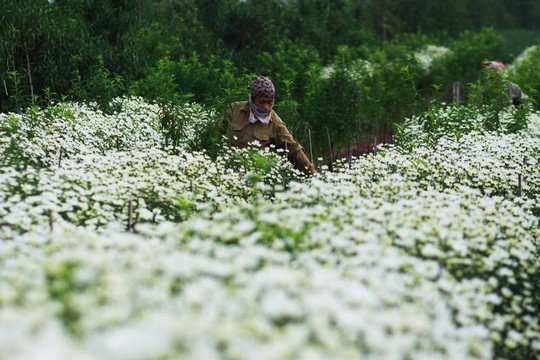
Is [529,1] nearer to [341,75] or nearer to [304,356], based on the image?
[341,75]

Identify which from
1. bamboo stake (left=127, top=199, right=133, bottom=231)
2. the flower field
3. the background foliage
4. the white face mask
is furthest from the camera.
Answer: the background foliage

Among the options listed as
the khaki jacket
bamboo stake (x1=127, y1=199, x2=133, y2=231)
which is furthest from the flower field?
the khaki jacket

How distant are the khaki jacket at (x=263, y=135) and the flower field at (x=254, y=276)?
1.58 m

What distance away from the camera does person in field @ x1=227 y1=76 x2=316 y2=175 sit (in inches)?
333

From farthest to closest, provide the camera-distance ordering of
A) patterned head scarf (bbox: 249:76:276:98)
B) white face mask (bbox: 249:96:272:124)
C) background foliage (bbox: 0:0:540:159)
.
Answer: background foliage (bbox: 0:0:540:159)
white face mask (bbox: 249:96:272:124)
patterned head scarf (bbox: 249:76:276:98)

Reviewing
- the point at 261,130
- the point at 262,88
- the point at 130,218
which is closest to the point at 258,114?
the point at 261,130

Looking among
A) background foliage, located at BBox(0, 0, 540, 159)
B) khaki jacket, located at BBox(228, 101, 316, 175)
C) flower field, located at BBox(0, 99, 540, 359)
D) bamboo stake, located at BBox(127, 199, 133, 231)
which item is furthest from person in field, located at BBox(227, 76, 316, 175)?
bamboo stake, located at BBox(127, 199, 133, 231)

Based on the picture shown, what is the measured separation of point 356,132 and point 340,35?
565 inches

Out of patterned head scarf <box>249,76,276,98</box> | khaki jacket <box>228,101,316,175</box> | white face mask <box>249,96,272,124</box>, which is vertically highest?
patterned head scarf <box>249,76,276,98</box>

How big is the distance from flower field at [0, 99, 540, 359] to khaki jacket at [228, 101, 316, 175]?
1.58m

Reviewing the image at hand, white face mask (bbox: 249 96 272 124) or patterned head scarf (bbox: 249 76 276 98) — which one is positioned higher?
patterned head scarf (bbox: 249 76 276 98)

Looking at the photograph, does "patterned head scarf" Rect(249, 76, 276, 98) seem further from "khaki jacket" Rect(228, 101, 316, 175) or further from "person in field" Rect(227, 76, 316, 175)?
"khaki jacket" Rect(228, 101, 316, 175)

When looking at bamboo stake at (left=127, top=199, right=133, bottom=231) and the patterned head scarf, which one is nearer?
bamboo stake at (left=127, top=199, right=133, bottom=231)

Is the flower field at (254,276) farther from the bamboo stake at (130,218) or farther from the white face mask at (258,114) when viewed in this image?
the white face mask at (258,114)
